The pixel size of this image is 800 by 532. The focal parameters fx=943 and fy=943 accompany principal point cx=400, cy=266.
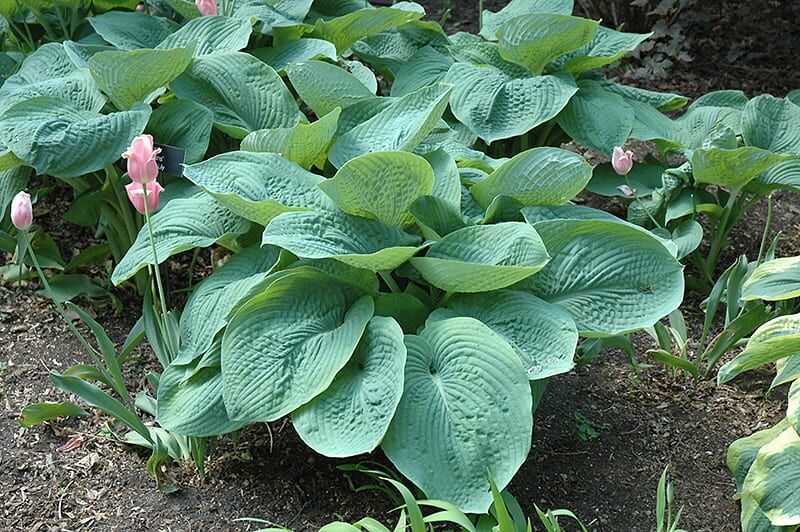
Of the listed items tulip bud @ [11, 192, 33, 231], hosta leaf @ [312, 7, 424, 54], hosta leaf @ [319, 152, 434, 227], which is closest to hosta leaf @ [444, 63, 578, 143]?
hosta leaf @ [312, 7, 424, 54]

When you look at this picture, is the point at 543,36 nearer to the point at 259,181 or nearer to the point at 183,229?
the point at 259,181

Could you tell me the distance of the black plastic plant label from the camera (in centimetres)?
249

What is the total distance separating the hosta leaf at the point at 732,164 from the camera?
2.74 m

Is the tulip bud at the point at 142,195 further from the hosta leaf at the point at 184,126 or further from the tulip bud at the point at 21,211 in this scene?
the hosta leaf at the point at 184,126

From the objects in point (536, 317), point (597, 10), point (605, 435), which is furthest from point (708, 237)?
point (597, 10)

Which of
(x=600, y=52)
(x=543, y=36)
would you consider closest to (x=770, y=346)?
(x=543, y=36)

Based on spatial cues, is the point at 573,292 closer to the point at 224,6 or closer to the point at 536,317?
the point at 536,317

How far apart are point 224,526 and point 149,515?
180mm

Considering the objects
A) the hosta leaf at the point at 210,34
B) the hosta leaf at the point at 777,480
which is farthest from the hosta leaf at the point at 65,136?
the hosta leaf at the point at 777,480

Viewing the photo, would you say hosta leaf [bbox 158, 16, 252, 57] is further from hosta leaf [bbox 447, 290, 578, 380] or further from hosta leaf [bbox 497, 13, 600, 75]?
hosta leaf [bbox 447, 290, 578, 380]

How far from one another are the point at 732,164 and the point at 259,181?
1409 mm

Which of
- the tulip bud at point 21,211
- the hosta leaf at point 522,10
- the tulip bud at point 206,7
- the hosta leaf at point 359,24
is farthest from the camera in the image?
the hosta leaf at point 522,10

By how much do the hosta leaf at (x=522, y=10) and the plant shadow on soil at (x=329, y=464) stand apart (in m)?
1.29

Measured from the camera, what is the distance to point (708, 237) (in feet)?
10.8
